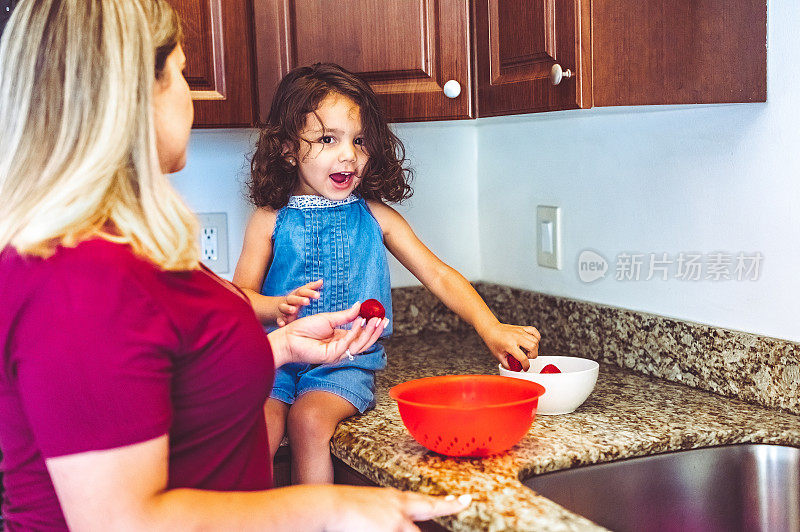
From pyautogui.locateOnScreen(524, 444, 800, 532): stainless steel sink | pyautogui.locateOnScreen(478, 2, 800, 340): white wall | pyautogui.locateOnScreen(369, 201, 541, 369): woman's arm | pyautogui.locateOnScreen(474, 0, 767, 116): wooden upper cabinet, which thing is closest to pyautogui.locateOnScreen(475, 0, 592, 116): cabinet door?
pyautogui.locateOnScreen(474, 0, 767, 116): wooden upper cabinet

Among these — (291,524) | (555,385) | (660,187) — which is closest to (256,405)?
(291,524)

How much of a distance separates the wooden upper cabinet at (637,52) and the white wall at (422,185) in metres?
0.64

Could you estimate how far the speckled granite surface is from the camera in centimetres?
133

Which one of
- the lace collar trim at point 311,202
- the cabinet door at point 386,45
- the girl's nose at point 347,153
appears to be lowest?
the lace collar trim at point 311,202

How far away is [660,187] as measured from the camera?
152cm

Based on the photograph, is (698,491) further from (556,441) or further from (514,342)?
(514,342)

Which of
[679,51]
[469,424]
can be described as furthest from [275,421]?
[679,51]

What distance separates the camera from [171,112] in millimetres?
874

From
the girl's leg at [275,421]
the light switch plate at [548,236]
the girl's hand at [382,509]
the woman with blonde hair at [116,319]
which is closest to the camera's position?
the woman with blonde hair at [116,319]

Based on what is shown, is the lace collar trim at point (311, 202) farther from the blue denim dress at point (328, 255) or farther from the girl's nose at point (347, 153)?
the girl's nose at point (347, 153)

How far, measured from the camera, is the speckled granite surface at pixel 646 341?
4.35 ft

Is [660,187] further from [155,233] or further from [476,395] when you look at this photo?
[155,233]

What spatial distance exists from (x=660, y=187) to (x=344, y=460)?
73cm

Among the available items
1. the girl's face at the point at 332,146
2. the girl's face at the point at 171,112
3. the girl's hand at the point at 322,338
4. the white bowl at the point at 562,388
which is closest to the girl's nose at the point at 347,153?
the girl's face at the point at 332,146
